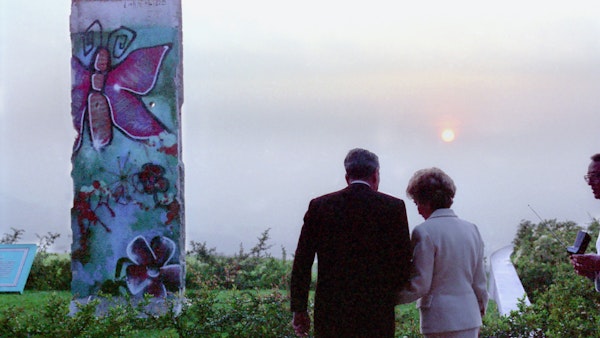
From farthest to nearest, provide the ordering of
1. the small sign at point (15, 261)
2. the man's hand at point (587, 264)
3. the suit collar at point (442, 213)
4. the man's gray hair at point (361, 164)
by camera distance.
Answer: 1. the small sign at point (15, 261)
2. the man's hand at point (587, 264)
3. the man's gray hair at point (361, 164)
4. the suit collar at point (442, 213)

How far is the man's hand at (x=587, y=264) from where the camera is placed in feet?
17.5

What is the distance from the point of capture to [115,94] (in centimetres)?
1015

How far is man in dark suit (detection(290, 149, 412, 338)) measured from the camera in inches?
192

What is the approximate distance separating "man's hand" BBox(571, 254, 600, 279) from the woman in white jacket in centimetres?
92

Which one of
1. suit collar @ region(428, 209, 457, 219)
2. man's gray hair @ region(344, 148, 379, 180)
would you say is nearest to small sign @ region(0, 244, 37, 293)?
man's gray hair @ region(344, 148, 379, 180)

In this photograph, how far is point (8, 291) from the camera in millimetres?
12180

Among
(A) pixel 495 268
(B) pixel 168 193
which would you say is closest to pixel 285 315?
(B) pixel 168 193

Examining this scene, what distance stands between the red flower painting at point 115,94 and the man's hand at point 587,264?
19.6 feet

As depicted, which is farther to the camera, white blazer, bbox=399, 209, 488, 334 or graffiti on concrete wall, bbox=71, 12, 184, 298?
graffiti on concrete wall, bbox=71, 12, 184, 298

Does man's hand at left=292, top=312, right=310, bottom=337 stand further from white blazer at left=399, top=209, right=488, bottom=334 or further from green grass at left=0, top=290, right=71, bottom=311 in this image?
green grass at left=0, top=290, right=71, bottom=311

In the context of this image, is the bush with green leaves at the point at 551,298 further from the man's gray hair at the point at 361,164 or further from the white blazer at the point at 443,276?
the man's gray hair at the point at 361,164

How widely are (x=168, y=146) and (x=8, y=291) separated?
169 inches

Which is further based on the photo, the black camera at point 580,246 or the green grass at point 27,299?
the green grass at point 27,299

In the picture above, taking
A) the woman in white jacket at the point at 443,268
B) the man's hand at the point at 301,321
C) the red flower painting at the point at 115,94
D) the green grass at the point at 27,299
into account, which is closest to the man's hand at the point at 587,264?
the woman in white jacket at the point at 443,268
